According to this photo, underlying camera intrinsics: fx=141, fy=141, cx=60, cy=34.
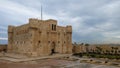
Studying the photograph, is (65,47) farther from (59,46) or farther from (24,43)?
(24,43)

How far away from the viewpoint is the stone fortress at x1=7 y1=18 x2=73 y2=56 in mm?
28641

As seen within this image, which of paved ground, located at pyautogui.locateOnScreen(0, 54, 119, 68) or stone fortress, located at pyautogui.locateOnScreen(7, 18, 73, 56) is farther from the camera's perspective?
stone fortress, located at pyautogui.locateOnScreen(7, 18, 73, 56)

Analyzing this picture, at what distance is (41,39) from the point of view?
3027 centimetres

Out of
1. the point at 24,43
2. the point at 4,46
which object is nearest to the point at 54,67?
the point at 24,43

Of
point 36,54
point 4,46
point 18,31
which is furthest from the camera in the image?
point 4,46

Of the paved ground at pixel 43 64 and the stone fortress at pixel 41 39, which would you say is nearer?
the paved ground at pixel 43 64

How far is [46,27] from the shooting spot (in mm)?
31266

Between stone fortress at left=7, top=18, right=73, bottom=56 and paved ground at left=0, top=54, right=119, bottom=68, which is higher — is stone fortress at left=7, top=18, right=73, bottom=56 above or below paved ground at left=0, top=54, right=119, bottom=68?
above

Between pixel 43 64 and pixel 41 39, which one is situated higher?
pixel 41 39

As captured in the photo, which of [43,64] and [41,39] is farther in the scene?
[41,39]

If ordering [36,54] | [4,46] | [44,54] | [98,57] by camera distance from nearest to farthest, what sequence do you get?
[98,57] → [36,54] → [44,54] → [4,46]

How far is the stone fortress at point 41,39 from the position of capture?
94.0ft

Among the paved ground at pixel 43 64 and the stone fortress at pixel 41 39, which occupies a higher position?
the stone fortress at pixel 41 39

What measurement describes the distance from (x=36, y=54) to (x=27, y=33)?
5046 mm
